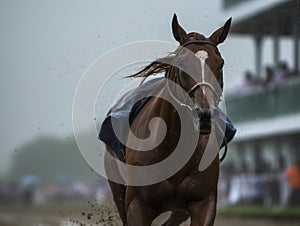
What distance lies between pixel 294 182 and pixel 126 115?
29.2 feet

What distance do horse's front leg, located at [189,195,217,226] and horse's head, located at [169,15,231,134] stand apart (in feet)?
2.05

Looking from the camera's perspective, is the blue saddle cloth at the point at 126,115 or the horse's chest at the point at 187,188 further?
the blue saddle cloth at the point at 126,115

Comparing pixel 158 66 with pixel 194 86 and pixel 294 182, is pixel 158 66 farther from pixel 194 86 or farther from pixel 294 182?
pixel 294 182

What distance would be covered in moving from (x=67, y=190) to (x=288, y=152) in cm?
1681

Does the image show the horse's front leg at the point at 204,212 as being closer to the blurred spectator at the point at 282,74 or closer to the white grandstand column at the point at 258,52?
the blurred spectator at the point at 282,74

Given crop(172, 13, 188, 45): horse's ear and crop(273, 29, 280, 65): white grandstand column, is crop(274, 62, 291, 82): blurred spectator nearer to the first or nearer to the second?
crop(273, 29, 280, 65): white grandstand column

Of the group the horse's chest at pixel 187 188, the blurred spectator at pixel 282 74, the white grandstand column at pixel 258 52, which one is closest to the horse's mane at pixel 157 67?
the horse's chest at pixel 187 188

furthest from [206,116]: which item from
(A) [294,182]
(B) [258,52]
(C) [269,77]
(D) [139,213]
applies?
(B) [258,52]

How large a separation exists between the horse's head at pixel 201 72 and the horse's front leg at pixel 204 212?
62 centimetres

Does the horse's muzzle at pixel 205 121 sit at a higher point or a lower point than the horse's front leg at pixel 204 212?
higher

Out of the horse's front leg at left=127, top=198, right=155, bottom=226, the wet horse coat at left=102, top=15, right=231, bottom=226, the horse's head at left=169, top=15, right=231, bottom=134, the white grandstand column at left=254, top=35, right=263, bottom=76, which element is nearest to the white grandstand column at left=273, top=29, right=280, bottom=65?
the white grandstand column at left=254, top=35, right=263, bottom=76

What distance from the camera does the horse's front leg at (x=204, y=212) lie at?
5715 mm

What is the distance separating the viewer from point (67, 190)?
35.6 meters

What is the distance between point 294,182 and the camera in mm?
14992
